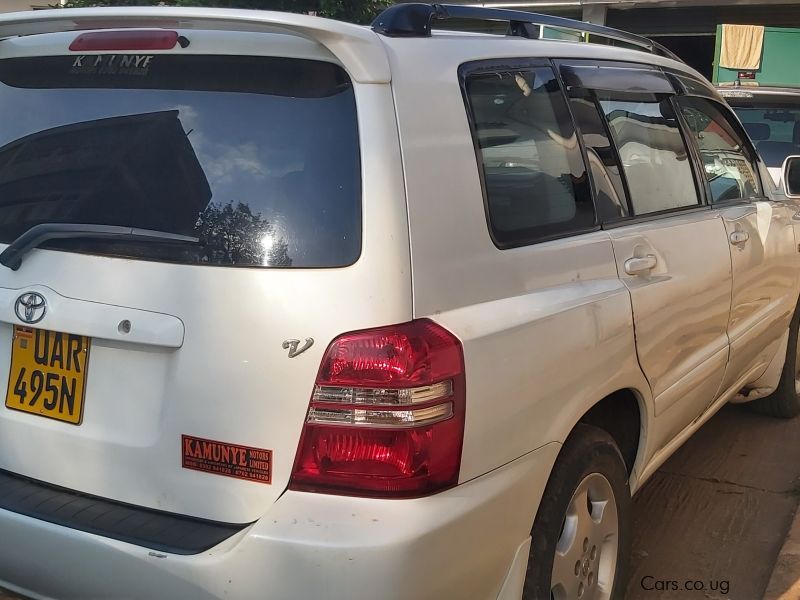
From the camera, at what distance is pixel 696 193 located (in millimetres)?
3574

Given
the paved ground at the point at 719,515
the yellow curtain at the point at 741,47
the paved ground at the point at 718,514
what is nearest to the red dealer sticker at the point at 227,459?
the paved ground at the point at 719,515

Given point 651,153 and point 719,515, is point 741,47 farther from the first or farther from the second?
point 719,515

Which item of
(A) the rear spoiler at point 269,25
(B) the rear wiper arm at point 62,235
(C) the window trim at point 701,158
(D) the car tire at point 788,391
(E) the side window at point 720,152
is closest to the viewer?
(A) the rear spoiler at point 269,25

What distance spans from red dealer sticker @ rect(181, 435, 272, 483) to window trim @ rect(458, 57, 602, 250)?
2.58 ft

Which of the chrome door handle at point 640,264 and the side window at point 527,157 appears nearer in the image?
the side window at point 527,157

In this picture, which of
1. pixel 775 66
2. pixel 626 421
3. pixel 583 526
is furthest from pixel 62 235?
pixel 775 66

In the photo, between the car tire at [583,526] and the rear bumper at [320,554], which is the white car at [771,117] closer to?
the car tire at [583,526]

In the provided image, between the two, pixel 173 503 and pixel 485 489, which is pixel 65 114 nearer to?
pixel 173 503

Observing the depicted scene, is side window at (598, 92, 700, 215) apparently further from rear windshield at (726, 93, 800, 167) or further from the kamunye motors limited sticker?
rear windshield at (726, 93, 800, 167)

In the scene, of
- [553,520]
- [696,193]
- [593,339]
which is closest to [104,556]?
[553,520]

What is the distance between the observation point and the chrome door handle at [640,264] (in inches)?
107

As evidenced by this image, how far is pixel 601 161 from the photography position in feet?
9.23

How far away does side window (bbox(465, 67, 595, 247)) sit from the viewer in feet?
7.47

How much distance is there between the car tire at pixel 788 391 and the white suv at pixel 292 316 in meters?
2.63
